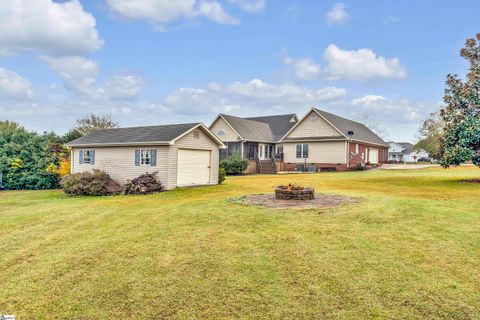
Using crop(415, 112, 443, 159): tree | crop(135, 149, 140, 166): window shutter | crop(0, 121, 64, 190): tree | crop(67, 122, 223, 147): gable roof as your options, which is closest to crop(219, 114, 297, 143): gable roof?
crop(67, 122, 223, 147): gable roof

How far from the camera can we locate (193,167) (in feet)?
66.6

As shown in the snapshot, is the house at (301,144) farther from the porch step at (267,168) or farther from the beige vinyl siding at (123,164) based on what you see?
the beige vinyl siding at (123,164)


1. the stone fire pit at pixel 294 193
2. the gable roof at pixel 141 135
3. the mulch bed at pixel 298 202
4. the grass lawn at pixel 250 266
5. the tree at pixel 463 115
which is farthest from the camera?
the gable roof at pixel 141 135

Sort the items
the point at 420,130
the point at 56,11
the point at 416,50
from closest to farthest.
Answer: the point at 56,11
the point at 416,50
the point at 420,130

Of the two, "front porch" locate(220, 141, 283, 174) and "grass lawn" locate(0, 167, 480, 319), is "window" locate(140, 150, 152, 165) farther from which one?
"front porch" locate(220, 141, 283, 174)

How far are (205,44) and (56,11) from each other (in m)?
11.0

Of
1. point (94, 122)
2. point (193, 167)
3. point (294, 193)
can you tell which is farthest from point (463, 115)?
point (94, 122)

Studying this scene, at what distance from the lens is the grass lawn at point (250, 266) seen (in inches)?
176

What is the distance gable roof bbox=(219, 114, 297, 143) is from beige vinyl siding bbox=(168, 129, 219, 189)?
13.0 m

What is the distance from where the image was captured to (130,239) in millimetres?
7652

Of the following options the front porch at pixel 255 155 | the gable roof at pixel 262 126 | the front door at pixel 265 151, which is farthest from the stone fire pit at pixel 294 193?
the front door at pixel 265 151

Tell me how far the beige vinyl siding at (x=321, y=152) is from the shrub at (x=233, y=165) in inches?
306

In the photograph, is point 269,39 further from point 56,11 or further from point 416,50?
point 56,11

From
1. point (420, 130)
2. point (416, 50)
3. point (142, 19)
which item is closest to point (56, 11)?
point (142, 19)
